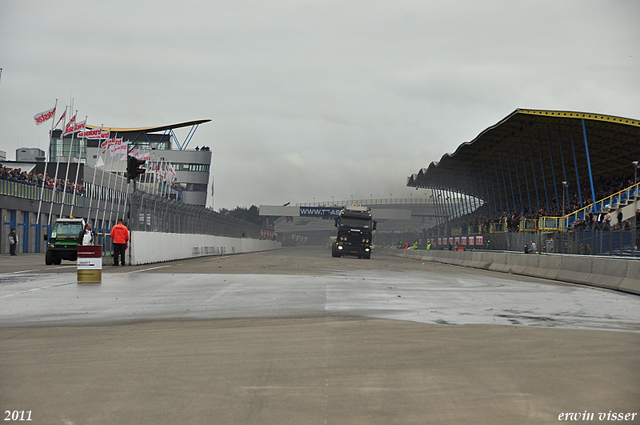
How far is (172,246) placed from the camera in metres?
36.2

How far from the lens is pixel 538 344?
324 inches

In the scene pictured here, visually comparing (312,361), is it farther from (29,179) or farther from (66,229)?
(29,179)

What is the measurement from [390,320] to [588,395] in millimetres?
4782

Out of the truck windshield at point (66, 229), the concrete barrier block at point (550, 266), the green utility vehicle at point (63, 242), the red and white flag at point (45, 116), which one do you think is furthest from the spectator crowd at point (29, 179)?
the concrete barrier block at point (550, 266)

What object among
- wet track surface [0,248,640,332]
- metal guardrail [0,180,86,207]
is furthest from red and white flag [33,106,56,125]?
wet track surface [0,248,640,332]

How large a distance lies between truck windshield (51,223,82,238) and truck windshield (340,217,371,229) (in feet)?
74.8

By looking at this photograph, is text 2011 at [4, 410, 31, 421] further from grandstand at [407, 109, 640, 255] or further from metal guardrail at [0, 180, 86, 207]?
metal guardrail at [0, 180, 86, 207]

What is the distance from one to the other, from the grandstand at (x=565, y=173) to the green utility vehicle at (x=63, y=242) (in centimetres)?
2058

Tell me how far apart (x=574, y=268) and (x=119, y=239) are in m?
15.5

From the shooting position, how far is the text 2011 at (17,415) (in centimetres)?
487

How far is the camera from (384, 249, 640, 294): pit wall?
19188 millimetres

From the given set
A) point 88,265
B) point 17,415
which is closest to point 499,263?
point 88,265

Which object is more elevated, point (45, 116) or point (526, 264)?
point (45, 116)

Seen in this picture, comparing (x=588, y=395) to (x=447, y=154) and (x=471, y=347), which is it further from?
(x=447, y=154)
